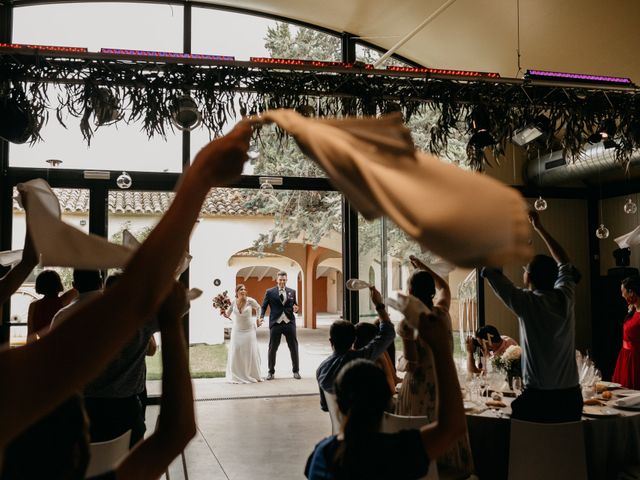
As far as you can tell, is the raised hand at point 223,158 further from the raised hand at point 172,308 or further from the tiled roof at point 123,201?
the tiled roof at point 123,201

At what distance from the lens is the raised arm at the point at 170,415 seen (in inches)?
45.2

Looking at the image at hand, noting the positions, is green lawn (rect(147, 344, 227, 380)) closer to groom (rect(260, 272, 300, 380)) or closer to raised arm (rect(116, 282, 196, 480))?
groom (rect(260, 272, 300, 380))

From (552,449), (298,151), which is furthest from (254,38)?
(552,449)

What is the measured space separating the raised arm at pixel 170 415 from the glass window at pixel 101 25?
23.6 feet

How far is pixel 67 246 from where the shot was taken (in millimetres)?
1132

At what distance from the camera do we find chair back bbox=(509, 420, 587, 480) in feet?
10.1

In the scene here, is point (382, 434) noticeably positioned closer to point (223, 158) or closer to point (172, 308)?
point (172, 308)

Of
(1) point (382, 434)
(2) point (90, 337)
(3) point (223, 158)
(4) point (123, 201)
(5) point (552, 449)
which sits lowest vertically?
(5) point (552, 449)

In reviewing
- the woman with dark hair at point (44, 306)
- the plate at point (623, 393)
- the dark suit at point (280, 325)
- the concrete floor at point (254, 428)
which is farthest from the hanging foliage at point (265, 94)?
the dark suit at point (280, 325)

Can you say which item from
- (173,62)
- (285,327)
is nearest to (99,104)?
(173,62)

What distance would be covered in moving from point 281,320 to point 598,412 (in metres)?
6.73

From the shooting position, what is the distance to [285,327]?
994 centimetres

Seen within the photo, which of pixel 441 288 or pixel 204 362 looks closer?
pixel 441 288

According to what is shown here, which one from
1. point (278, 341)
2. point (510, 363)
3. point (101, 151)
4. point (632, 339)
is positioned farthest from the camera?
point (278, 341)
